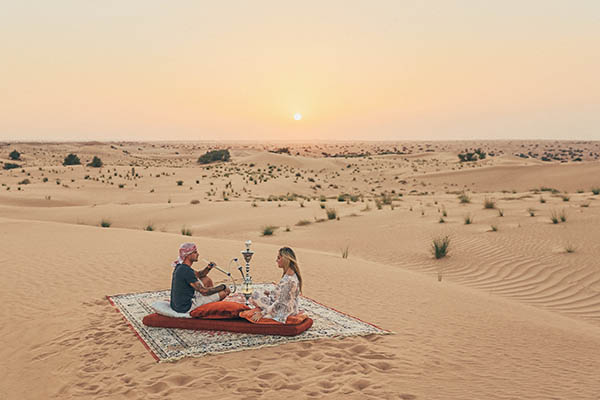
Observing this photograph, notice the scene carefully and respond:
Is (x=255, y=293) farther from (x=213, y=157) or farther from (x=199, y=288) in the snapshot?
(x=213, y=157)

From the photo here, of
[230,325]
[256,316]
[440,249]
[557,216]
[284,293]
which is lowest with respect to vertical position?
[440,249]

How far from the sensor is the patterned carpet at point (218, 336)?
738cm

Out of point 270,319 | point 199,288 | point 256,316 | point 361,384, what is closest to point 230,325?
point 256,316

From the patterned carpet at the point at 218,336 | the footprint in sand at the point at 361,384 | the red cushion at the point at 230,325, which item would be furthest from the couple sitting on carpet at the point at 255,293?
the footprint in sand at the point at 361,384

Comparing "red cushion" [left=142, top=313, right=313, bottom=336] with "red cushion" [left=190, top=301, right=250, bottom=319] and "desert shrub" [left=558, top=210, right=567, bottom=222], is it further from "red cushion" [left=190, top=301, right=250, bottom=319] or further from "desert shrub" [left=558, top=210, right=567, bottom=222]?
"desert shrub" [left=558, top=210, right=567, bottom=222]

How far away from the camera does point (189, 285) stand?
27.2 ft

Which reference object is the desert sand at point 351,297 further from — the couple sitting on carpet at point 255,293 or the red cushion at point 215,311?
the red cushion at point 215,311

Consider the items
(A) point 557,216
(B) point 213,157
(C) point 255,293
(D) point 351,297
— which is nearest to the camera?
(C) point 255,293

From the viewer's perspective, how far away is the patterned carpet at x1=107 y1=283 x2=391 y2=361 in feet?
24.2

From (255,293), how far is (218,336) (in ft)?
3.38

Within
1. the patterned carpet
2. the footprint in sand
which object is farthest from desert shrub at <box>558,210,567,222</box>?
the footprint in sand

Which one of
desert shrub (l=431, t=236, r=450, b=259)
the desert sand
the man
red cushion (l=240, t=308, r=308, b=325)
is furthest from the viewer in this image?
desert shrub (l=431, t=236, r=450, b=259)

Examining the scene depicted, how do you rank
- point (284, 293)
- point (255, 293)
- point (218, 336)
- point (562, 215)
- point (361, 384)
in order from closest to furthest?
point (361, 384) → point (218, 336) → point (284, 293) → point (255, 293) → point (562, 215)

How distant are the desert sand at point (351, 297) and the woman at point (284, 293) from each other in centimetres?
77
